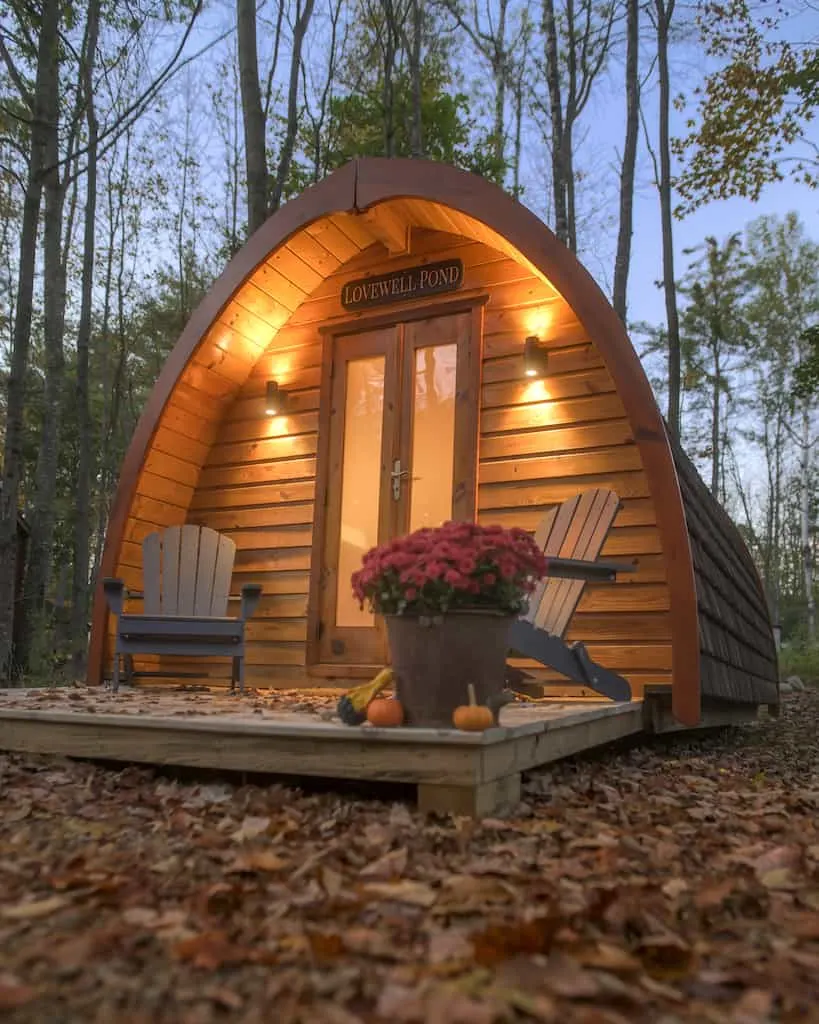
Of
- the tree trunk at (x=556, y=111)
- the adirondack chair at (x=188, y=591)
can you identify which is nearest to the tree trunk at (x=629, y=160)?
the tree trunk at (x=556, y=111)

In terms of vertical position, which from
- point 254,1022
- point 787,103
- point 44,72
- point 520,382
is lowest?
point 254,1022

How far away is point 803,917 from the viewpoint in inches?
69.6

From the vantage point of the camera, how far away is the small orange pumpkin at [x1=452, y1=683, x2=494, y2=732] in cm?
257

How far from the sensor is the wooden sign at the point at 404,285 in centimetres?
528

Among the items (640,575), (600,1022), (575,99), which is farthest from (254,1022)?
(575,99)

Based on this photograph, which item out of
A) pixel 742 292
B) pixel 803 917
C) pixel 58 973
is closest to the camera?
pixel 58 973

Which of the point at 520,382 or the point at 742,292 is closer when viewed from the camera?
the point at 520,382

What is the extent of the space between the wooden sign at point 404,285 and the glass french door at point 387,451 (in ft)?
0.61

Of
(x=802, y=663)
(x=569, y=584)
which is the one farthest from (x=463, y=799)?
(x=802, y=663)

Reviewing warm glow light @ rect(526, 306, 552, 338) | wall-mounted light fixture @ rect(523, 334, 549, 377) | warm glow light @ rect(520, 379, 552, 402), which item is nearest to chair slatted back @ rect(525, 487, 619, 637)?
warm glow light @ rect(520, 379, 552, 402)

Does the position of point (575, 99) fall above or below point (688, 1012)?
above

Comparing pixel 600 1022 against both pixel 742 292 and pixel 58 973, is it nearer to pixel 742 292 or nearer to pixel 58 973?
pixel 58 973

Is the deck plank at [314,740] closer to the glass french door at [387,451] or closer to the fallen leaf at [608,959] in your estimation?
the fallen leaf at [608,959]

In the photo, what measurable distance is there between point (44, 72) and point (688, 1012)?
644cm
